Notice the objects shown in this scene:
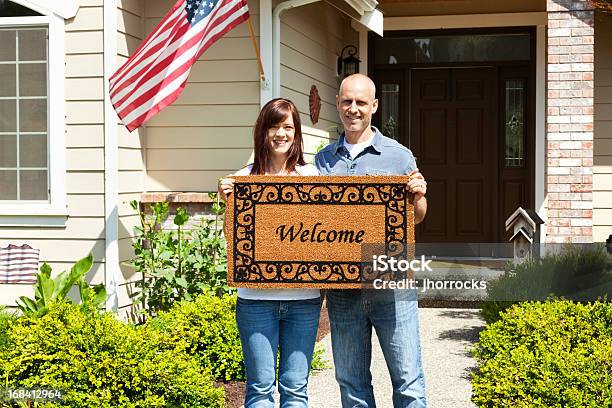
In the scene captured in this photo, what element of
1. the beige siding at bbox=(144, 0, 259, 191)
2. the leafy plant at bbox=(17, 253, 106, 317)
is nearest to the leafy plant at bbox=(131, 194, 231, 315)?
the beige siding at bbox=(144, 0, 259, 191)

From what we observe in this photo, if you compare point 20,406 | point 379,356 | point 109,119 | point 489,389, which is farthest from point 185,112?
point 489,389

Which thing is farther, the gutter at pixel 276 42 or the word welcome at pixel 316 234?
the gutter at pixel 276 42

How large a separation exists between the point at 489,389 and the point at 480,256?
759cm

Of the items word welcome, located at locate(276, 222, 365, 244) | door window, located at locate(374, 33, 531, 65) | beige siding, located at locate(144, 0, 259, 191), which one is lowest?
word welcome, located at locate(276, 222, 365, 244)

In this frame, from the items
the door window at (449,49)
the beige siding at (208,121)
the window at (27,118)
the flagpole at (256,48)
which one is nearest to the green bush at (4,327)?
the window at (27,118)

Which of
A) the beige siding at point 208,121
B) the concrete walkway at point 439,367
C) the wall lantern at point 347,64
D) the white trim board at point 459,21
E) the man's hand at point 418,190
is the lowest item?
the concrete walkway at point 439,367

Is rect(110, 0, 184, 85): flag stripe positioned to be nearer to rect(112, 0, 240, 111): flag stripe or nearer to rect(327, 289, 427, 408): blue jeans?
rect(112, 0, 240, 111): flag stripe

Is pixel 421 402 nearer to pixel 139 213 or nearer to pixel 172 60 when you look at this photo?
pixel 172 60

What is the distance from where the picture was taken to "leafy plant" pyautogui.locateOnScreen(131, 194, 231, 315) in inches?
269

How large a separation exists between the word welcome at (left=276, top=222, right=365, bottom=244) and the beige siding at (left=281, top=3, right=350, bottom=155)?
168 inches

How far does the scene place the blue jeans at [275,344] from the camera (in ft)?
11.9

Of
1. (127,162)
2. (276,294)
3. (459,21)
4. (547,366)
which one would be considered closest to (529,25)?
(459,21)

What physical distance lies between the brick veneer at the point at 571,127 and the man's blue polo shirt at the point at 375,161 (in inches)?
180

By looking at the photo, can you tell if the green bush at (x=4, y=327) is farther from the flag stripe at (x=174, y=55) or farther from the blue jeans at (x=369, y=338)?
the flag stripe at (x=174, y=55)
